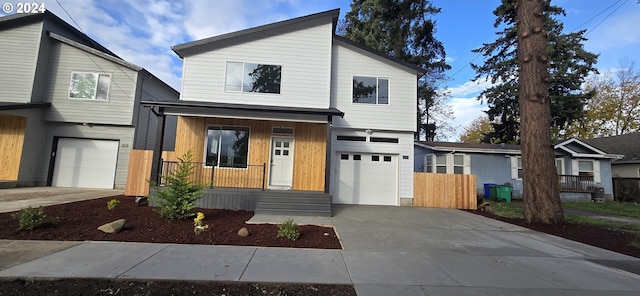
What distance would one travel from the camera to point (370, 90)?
13.1 m

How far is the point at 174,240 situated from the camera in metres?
5.89

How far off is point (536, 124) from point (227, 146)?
416 inches

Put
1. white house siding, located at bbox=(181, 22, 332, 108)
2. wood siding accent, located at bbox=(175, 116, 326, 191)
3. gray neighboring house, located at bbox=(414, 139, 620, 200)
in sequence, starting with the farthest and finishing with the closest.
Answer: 1. gray neighboring house, located at bbox=(414, 139, 620, 200)
2. white house siding, located at bbox=(181, 22, 332, 108)
3. wood siding accent, located at bbox=(175, 116, 326, 191)

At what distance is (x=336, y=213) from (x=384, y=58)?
7.22 m

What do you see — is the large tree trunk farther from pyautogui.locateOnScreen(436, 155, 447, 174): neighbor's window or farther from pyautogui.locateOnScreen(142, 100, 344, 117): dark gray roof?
pyautogui.locateOnScreen(436, 155, 447, 174): neighbor's window

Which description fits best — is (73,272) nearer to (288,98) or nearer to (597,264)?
(597,264)

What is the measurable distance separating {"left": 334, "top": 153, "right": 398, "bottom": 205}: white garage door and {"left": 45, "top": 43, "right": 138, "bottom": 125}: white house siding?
1047 centimetres

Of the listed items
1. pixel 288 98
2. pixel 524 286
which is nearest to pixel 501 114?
pixel 288 98

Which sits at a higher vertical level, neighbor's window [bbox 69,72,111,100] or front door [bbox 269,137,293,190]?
neighbor's window [bbox 69,72,111,100]

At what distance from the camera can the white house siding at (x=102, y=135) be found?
14352 mm

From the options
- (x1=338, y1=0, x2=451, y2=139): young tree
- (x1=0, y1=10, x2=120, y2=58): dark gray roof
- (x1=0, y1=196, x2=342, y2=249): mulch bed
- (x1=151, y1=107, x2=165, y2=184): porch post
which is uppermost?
(x1=338, y1=0, x2=451, y2=139): young tree

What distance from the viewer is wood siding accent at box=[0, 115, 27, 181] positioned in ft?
43.4

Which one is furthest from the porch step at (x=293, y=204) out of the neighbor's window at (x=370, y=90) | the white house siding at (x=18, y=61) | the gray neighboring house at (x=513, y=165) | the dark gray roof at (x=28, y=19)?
the dark gray roof at (x=28, y=19)

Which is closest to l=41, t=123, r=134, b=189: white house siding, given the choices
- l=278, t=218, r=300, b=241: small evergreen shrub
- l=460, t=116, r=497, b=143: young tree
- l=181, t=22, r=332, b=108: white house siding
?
l=181, t=22, r=332, b=108: white house siding
